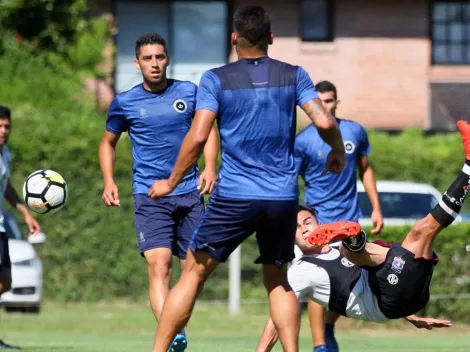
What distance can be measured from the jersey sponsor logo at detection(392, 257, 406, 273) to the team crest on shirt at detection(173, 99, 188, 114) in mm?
1960

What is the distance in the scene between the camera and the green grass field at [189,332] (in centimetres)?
1230

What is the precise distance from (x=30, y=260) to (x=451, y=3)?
50.6 feet

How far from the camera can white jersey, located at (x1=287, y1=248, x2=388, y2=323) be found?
9.21m

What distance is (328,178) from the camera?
11.1 m

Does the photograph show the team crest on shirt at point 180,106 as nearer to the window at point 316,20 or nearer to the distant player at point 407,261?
the distant player at point 407,261

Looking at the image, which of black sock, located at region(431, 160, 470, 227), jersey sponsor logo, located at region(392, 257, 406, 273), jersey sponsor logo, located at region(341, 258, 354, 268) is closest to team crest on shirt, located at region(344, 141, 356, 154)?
jersey sponsor logo, located at region(341, 258, 354, 268)

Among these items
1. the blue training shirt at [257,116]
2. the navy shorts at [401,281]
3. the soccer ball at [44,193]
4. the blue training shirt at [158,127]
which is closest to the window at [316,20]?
the soccer ball at [44,193]

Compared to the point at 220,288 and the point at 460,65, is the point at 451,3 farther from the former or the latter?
the point at 220,288

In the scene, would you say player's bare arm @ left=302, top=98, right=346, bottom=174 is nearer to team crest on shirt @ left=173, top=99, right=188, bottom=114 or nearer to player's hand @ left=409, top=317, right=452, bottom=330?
player's hand @ left=409, top=317, right=452, bottom=330

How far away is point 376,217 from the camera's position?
1135 cm

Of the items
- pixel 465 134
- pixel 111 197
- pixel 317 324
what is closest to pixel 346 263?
pixel 317 324

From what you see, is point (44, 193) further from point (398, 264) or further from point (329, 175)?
point (398, 264)

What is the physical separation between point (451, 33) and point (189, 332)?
619 inches

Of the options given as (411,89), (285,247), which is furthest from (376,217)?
(411,89)
